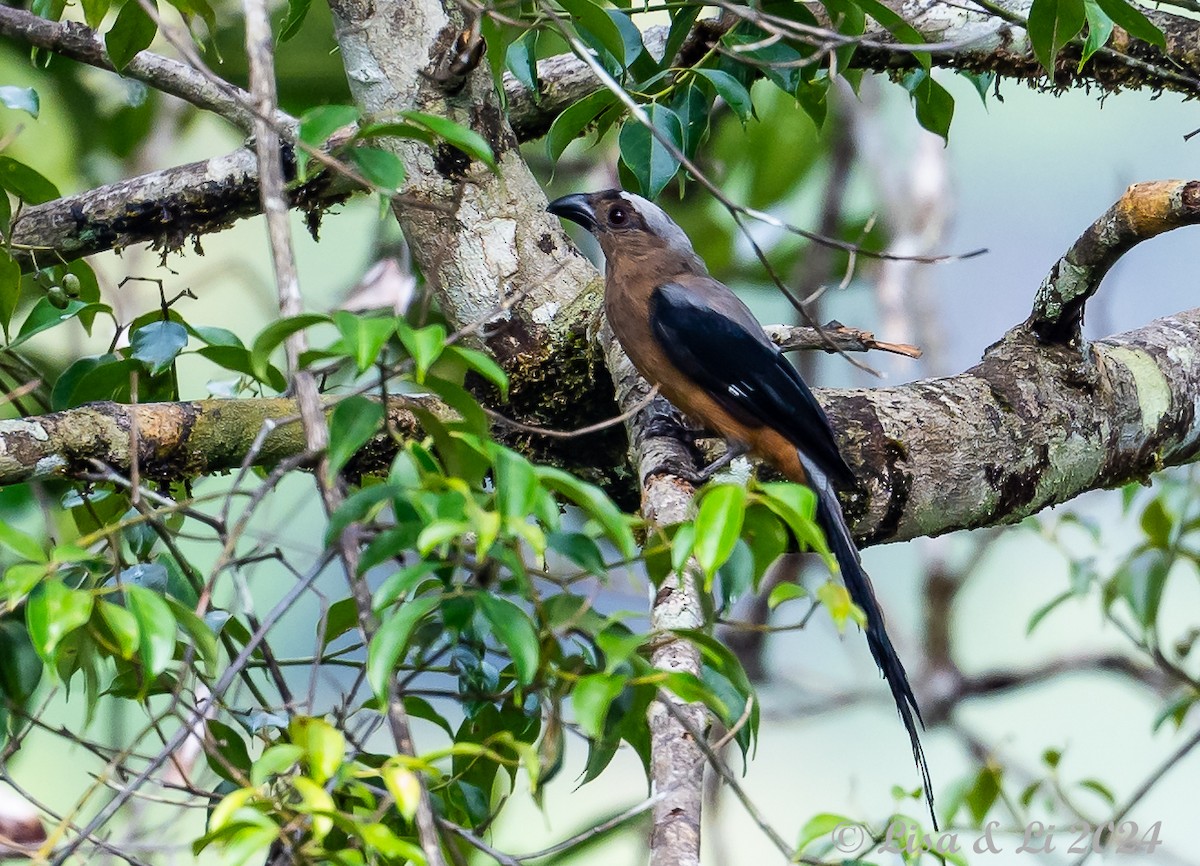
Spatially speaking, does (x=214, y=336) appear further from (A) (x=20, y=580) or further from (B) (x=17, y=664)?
(A) (x=20, y=580)

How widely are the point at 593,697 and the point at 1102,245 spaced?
1995mm

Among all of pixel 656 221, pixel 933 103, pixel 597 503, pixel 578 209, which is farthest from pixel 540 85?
pixel 597 503

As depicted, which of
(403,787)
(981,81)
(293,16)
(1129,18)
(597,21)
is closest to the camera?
(403,787)

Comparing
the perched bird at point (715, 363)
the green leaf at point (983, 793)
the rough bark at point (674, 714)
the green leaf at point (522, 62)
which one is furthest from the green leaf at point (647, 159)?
the green leaf at point (983, 793)

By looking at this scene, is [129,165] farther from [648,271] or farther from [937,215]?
[937,215]

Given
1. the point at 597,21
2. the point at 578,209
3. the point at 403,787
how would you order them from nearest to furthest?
the point at 403,787
the point at 597,21
the point at 578,209

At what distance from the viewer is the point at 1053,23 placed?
2.04 metres

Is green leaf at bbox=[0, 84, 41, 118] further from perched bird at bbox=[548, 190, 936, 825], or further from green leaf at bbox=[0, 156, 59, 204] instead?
perched bird at bbox=[548, 190, 936, 825]

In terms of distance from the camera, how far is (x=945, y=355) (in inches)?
213

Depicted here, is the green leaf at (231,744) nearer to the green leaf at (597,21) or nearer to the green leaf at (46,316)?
the green leaf at (46,316)

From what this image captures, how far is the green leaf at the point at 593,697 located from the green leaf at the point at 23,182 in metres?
1.59

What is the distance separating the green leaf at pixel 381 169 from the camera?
125 centimetres

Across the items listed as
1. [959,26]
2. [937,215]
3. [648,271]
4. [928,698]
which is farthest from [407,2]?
[928,698]

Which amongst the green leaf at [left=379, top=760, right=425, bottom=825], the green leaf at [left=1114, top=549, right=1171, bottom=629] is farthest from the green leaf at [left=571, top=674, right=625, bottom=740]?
the green leaf at [left=1114, top=549, right=1171, bottom=629]
